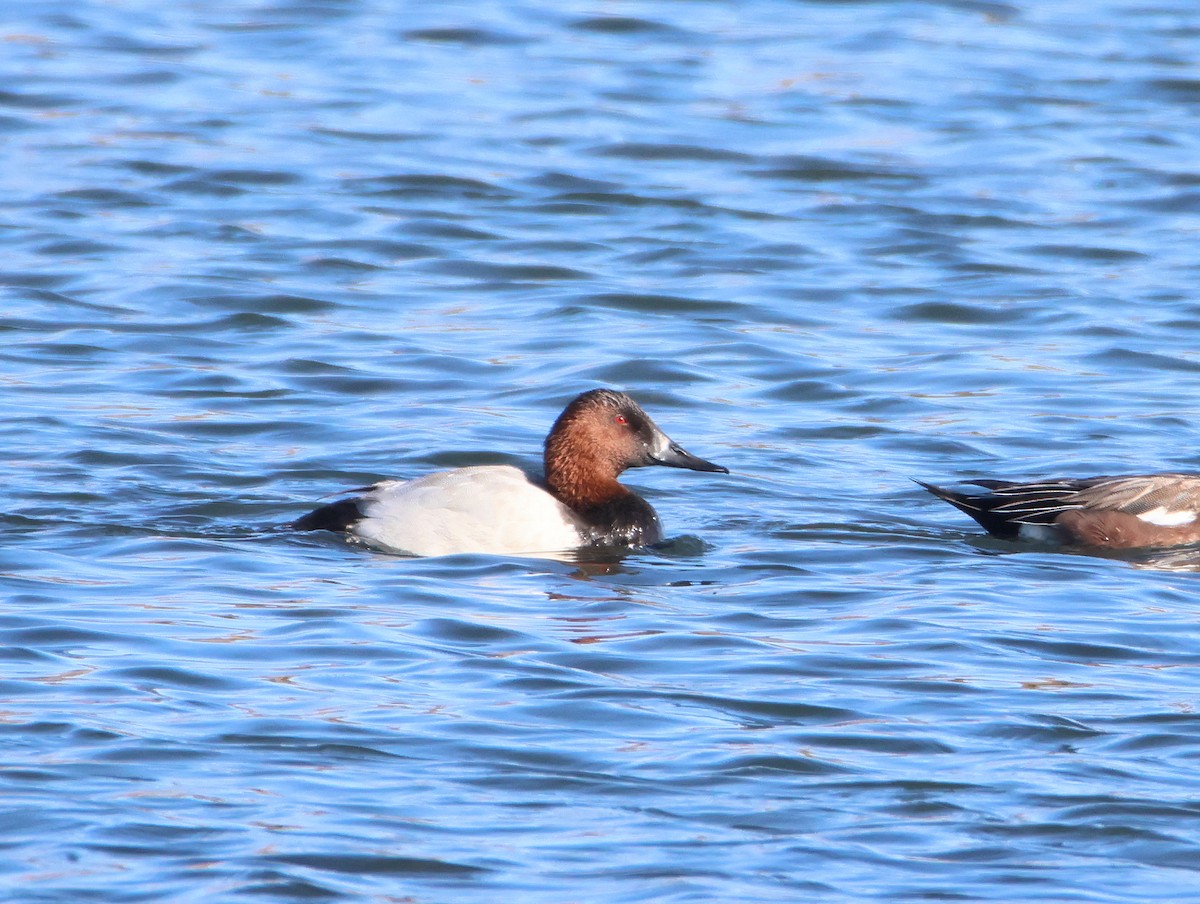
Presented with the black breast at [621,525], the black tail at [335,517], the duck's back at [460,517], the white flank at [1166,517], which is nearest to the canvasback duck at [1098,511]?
the white flank at [1166,517]

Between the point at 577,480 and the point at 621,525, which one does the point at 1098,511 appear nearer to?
the point at 621,525

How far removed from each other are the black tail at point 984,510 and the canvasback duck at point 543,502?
1.03m

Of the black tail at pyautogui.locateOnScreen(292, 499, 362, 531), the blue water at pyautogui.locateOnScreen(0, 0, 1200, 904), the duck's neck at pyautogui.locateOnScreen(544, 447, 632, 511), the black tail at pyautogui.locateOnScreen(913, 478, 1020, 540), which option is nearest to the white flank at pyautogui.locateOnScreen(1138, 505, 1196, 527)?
the blue water at pyautogui.locateOnScreen(0, 0, 1200, 904)

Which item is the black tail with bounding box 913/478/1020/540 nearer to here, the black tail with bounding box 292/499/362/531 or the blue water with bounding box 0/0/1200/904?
the blue water with bounding box 0/0/1200/904

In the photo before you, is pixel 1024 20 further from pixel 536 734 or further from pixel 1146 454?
pixel 536 734

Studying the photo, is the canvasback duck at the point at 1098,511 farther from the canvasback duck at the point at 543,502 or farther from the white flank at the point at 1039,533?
the canvasback duck at the point at 543,502

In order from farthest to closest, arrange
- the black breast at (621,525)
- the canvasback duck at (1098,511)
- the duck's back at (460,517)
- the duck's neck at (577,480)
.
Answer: the duck's neck at (577,480)
the canvasback duck at (1098,511)
the black breast at (621,525)
the duck's back at (460,517)

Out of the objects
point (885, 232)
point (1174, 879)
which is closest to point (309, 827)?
point (1174, 879)

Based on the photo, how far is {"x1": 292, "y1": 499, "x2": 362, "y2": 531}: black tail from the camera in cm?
900

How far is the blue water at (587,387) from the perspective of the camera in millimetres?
5723

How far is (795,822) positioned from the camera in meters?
5.73

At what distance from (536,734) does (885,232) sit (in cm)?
965

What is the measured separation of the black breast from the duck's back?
0.49 feet

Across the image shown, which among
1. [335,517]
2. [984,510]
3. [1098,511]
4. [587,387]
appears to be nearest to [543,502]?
Answer: [335,517]
